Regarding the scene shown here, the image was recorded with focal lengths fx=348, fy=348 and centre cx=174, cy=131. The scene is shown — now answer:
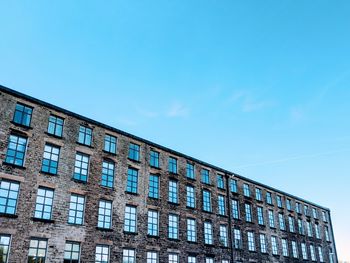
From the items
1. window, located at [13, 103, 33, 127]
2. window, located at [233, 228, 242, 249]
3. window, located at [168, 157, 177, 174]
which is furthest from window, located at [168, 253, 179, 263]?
window, located at [13, 103, 33, 127]

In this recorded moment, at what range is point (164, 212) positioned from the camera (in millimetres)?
27766

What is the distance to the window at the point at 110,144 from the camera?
26.0m

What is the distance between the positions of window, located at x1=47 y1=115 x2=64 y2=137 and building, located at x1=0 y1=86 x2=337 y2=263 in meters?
0.07

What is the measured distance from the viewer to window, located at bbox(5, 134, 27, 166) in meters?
20.9

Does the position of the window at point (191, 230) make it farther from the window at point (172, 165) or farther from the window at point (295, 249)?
the window at point (295, 249)

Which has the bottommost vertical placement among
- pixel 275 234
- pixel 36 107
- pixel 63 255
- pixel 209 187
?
pixel 63 255

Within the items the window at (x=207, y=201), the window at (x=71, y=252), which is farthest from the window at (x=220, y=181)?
the window at (x=71, y=252)

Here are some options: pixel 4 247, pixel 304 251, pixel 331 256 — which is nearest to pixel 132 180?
pixel 4 247

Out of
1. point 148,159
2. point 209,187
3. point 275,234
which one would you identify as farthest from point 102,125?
point 275,234

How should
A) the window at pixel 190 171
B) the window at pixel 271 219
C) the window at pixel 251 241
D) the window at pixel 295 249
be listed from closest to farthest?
the window at pixel 190 171
the window at pixel 251 241
the window at pixel 271 219
the window at pixel 295 249

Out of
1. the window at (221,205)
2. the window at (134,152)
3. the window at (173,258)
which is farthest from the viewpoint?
the window at (221,205)

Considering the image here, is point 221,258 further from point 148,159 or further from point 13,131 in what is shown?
point 13,131

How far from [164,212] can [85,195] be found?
713cm

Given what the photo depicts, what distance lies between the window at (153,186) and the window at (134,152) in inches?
74.8
